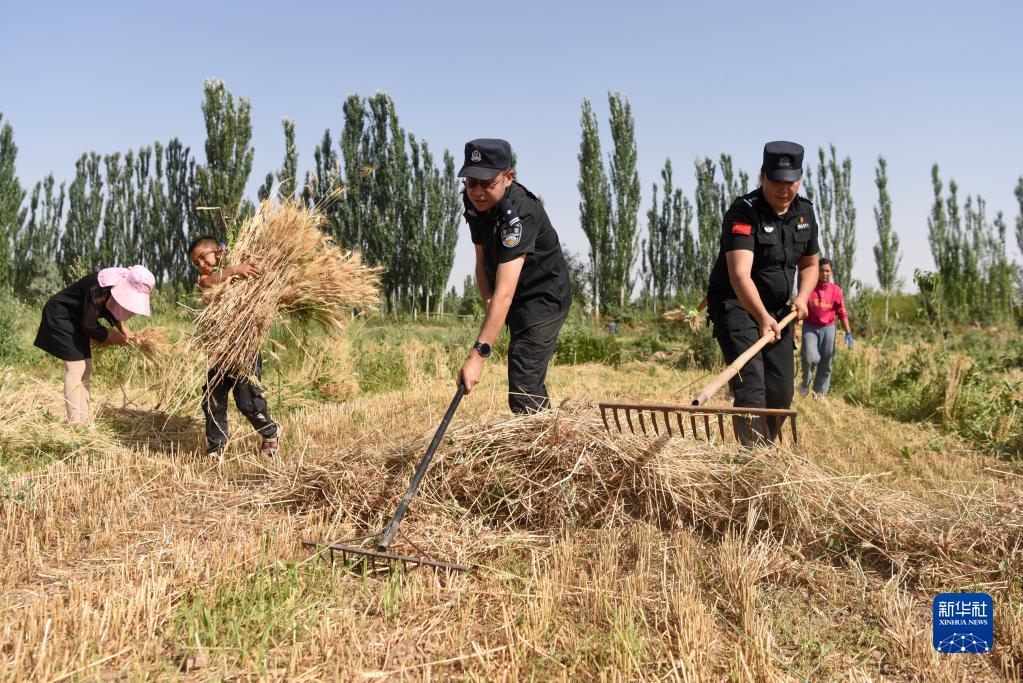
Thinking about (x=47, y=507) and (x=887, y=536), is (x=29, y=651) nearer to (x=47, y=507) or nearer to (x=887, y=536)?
(x=47, y=507)

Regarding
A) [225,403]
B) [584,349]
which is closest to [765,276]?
[225,403]

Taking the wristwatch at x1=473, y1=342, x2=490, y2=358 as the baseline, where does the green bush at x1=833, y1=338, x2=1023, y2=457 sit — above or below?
below

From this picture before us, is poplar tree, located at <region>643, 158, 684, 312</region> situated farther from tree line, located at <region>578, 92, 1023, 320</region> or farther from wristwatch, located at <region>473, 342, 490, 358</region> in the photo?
wristwatch, located at <region>473, 342, 490, 358</region>

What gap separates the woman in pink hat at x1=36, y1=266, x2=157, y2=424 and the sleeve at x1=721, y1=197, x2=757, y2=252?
3.81 metres

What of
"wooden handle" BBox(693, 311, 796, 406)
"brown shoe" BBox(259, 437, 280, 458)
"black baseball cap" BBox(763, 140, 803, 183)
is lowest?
"brown shoe" BBox(259, 437, 280, 458)

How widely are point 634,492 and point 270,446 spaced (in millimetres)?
2454

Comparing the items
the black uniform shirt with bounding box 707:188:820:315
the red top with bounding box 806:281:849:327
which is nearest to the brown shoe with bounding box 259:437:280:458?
the black uniform shirt with bounding box 707:188:820:315

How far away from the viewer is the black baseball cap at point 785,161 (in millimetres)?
3961

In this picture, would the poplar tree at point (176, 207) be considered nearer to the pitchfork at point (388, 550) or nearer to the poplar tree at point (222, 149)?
the poplar tree at point (222, 149)

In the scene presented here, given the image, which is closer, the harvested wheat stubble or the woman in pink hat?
the harvested wheat stubble

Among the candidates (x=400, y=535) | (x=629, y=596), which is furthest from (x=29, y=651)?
(x=629, y=596)

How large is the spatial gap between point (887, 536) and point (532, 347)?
1.89 m

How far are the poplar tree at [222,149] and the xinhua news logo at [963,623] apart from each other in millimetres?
23439

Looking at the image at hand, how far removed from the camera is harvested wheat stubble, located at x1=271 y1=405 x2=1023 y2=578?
10.5 feet
